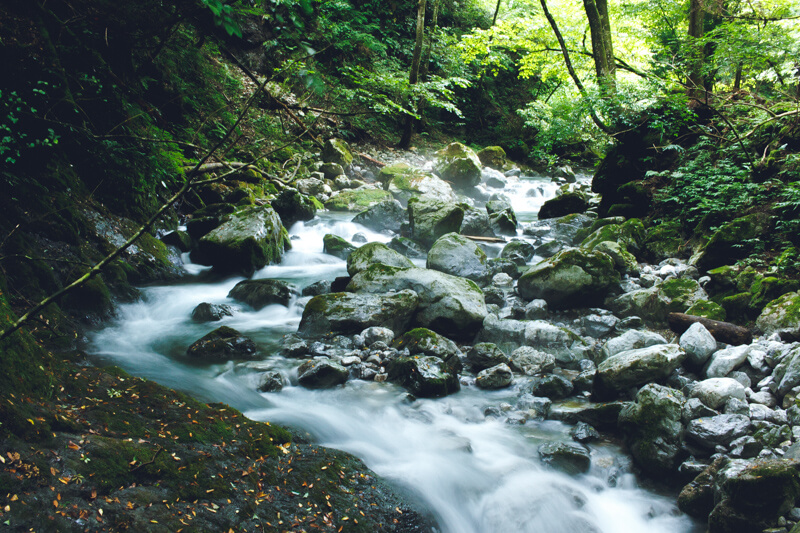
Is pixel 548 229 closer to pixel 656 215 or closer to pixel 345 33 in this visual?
pixel 656 215

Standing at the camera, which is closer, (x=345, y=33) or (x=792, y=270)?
(x=792, y=270)

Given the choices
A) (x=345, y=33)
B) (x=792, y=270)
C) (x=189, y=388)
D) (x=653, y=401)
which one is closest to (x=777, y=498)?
(x=653, y=401)

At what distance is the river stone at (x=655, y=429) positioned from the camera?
3.37 metres

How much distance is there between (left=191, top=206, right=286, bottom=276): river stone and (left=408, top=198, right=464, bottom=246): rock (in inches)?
131

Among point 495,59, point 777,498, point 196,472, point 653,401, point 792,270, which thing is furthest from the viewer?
point 495,59

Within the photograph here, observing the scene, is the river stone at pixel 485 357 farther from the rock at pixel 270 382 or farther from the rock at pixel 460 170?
the rock at pixel 460 170

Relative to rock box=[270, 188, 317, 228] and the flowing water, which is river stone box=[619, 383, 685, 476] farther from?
rock box=[270, 188, 317, 228]

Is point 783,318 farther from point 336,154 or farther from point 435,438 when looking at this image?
point 336,154

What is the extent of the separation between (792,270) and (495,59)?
34.9 ft

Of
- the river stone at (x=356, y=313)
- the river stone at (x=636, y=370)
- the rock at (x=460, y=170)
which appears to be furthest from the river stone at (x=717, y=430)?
the rock at (x=460, y=170)

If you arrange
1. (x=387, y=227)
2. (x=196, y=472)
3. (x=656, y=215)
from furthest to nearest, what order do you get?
(x=387, y=227), (x=656, y=215), (x=196, y=472)

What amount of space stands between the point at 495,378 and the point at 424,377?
2.73 ft

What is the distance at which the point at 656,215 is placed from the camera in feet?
30.2

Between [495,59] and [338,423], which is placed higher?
[495,59]
